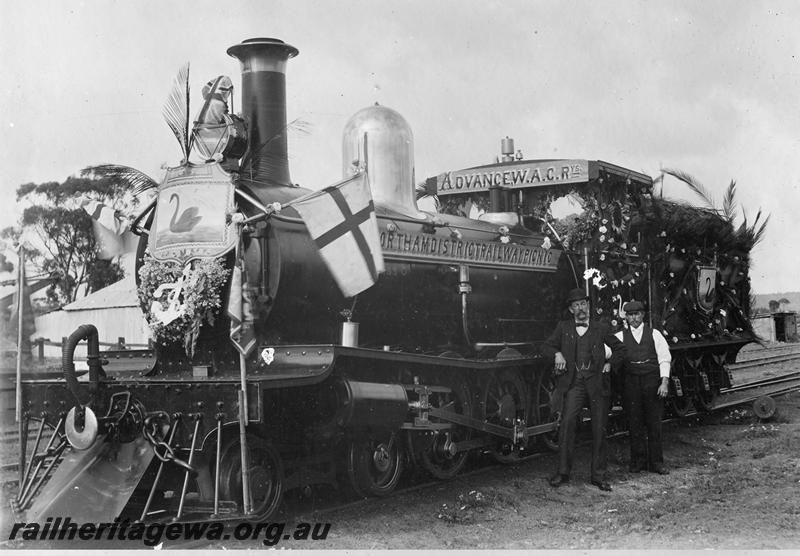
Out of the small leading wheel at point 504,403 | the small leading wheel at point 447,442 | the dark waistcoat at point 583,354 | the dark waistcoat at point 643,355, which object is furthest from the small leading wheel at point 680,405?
the small leading wheel at point 447,442

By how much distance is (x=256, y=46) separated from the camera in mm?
7691

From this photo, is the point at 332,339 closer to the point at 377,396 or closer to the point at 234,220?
the point at 377,396

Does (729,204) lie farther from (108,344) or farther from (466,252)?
(108,344)

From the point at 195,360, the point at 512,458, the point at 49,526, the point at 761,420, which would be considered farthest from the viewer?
the point at 761,420

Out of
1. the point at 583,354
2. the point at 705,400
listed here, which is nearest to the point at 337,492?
the point at 583,354

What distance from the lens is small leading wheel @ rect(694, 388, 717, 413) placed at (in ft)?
44.3

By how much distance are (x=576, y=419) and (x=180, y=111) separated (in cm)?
Answer: 461

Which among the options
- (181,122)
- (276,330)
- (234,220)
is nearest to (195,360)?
(276,330)

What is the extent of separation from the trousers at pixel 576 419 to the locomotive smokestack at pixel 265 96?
11.2 ft

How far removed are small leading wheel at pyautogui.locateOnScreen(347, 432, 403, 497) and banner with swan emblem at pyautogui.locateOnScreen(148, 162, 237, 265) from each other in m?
1.99

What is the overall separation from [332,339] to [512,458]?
2.86 m

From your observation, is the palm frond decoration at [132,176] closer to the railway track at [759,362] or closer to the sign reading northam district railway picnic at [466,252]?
the sign reading northam district railway picnic at [466,252]

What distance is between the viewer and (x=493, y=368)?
29.3 ft

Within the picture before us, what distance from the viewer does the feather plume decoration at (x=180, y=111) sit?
24.0 feet
